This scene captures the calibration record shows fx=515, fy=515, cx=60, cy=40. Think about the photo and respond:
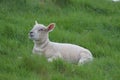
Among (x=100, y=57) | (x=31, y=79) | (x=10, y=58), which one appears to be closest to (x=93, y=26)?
(x=100, y=57)

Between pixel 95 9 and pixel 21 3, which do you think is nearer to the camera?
pixel 21 3

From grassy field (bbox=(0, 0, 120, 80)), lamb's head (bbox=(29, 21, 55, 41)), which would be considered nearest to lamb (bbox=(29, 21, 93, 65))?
lamb's head (bbox=(29, 21, 55, 41))

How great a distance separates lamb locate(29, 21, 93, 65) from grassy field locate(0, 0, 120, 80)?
0.29 m

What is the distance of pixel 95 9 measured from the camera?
1720 centimetres

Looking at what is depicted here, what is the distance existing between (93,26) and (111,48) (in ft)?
6.52

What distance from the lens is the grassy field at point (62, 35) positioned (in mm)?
10136

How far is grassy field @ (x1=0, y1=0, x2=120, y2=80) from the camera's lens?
10136mm

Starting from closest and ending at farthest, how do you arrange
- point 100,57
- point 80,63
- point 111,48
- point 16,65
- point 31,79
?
1. point 31,79
2. point 16,65
3. point 80,63
4. point 100,57
5. point 111,48

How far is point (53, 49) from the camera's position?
12141 mm

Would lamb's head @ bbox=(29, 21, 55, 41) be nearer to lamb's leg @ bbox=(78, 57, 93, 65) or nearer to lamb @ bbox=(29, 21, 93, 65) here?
lamb @ bbox=(29, 21, 93, 65)

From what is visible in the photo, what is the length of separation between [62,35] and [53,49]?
1744 millimetres

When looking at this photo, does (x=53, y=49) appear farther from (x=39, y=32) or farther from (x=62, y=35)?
(x=62, y=35)

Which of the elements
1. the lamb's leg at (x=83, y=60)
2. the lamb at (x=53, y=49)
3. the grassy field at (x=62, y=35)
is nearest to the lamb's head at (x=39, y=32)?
the lamb at (x=53, y=49)

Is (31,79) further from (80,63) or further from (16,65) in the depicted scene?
(80,63)
